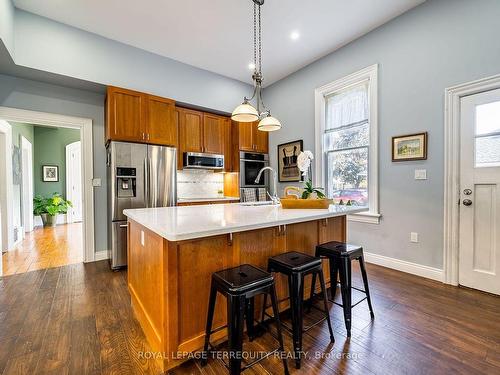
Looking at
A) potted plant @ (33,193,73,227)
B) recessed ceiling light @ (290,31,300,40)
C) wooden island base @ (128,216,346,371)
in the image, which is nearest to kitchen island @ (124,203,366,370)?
wooden island base @ (128,216,346,371)

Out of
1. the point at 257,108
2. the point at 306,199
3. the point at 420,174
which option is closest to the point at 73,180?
the point at 257,108

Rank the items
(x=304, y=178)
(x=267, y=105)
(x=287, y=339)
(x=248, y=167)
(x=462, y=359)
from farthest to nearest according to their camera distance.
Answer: (x=267, y=105), (x=248, y=167), (x=304, y=178), (x=287, y=339), (x=462, y=359)

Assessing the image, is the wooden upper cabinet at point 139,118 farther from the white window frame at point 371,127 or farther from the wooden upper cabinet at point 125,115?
the white window frame at point 371,127

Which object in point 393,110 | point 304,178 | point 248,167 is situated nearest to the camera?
point 393,110

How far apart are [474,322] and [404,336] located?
0.68m

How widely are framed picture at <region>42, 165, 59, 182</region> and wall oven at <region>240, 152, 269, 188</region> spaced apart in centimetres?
588

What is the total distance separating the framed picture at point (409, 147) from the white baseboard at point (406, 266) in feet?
4.25

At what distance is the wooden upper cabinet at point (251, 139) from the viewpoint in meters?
4.55

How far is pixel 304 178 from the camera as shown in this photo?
4070 mm

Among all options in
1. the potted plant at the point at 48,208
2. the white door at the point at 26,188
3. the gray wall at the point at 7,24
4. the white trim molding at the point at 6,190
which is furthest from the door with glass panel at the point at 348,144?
the potted plant at the point at 48,208

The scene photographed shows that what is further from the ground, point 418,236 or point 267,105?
point 267,105

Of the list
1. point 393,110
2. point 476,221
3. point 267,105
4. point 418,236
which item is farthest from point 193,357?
point 267,105

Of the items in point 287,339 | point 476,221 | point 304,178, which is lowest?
point 287,339

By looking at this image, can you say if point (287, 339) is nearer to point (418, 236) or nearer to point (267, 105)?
point (418, 236)
